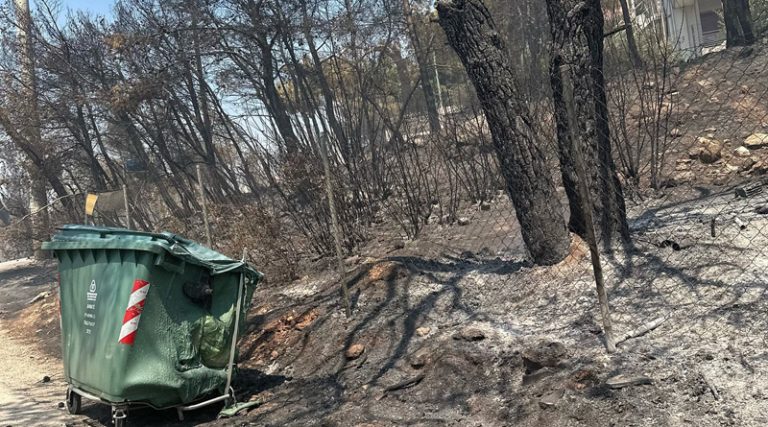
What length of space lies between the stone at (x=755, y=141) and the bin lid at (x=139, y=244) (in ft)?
18.4

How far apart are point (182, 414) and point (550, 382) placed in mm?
2966

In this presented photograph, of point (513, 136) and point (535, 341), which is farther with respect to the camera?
point (513, 136)

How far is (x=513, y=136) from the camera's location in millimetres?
5812

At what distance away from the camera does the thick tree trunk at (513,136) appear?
5.79 meters

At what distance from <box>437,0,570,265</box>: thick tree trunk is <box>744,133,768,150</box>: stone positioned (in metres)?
3.52

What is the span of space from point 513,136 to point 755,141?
3.84 m

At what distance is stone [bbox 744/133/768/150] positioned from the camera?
314 inches

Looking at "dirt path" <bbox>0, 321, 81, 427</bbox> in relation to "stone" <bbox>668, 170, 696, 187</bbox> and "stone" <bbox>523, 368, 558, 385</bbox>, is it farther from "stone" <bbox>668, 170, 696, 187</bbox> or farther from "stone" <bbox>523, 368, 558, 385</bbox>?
"stone" <bbox>668, 170, 696, 187</bbox>

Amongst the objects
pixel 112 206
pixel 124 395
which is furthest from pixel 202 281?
pixel 112 206

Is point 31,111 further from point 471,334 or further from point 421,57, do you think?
point 471,334

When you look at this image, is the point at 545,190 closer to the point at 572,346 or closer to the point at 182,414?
the point at 572,346

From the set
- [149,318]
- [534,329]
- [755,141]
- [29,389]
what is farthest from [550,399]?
[29,389]

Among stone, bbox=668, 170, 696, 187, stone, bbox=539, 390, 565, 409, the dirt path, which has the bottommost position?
the dirt path

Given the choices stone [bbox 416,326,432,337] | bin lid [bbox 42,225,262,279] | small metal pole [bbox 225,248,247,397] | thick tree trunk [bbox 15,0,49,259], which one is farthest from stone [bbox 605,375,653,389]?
thick tree trunk [bbox 15,0,49,259]
